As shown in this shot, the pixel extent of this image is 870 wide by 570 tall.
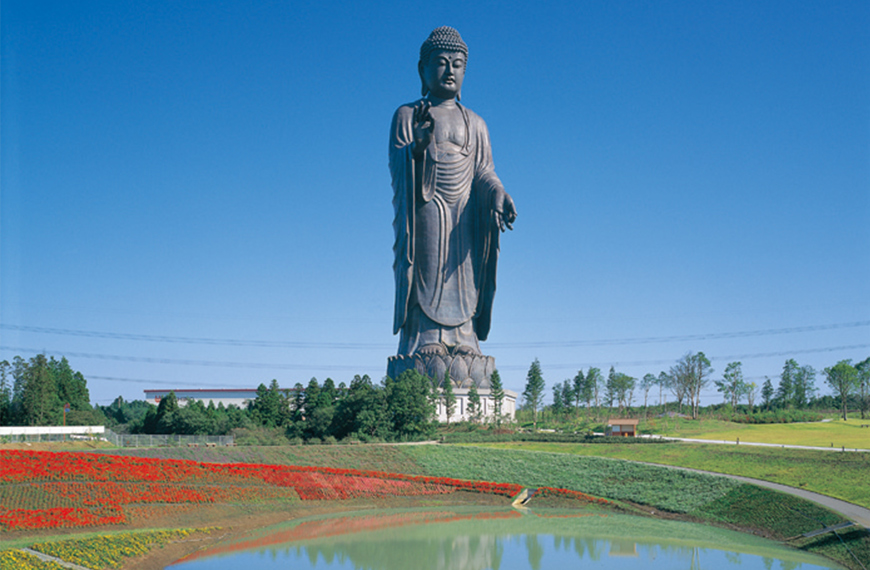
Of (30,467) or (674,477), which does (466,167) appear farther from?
(30,467)

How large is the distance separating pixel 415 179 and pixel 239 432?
1728 cm

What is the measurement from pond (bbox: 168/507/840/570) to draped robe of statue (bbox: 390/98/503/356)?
75.7 feet

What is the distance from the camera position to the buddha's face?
44594mm

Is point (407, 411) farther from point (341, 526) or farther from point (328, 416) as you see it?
point (341, 526)

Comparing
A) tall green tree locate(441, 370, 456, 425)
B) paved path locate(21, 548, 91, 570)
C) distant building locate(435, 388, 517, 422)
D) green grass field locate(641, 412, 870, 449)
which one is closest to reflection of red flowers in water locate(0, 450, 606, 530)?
paved path locate(21, 548, 91, 570)

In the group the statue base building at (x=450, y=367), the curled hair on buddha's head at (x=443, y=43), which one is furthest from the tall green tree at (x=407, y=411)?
the curled hair on buddha's head at (x=443, y=43)

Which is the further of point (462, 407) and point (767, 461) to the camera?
point (462, 407)

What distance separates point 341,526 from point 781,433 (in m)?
24.0

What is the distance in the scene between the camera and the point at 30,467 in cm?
2095

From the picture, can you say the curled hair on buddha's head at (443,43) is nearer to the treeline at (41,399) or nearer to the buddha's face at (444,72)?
the buddha's face at (444,72)

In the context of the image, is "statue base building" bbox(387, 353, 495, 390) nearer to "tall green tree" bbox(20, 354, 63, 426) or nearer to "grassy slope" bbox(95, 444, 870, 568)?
"grassy slope" bbox(95, 444, 870, 568)

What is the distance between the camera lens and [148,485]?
21750 mm

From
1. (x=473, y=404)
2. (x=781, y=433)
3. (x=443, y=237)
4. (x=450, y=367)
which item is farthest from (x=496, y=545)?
(x=443, y=237)

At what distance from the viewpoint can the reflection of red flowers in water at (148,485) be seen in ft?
62.6
